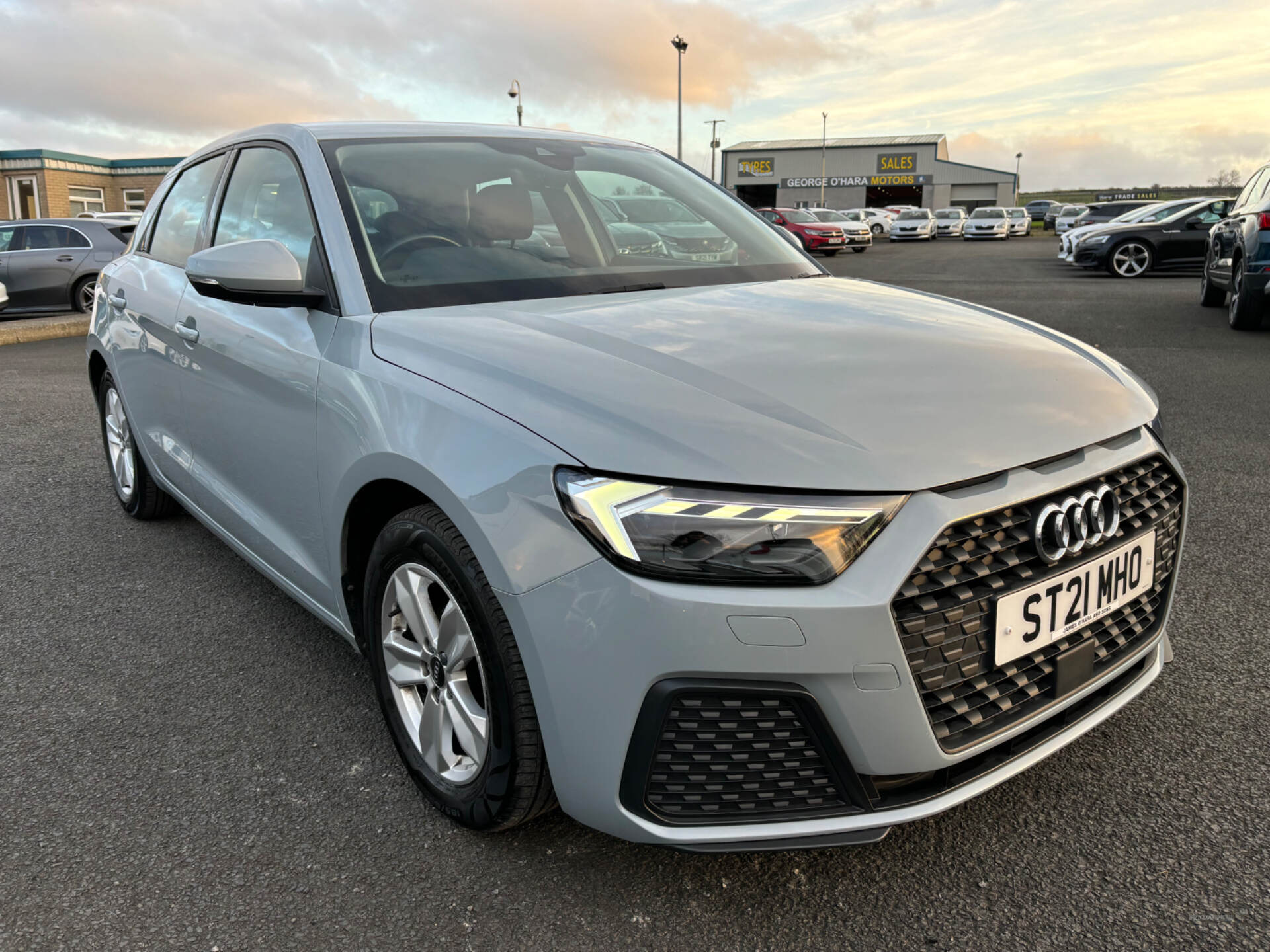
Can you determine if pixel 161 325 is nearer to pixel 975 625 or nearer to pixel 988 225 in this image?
pixel 975 625

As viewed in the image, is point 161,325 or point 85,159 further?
point 85,159

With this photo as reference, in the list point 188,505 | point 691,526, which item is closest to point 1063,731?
point 691,526

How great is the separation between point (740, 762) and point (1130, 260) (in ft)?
60.3

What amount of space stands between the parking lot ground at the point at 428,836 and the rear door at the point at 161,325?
64cm

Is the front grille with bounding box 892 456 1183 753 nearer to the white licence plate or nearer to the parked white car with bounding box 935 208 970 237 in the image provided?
the white licence plate

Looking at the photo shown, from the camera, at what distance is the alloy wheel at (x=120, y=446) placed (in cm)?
422

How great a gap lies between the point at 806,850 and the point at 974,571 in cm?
76

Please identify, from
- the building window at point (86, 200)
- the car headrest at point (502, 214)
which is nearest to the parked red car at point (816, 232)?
the car headrest at point (502, 214)

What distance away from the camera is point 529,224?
2793mm

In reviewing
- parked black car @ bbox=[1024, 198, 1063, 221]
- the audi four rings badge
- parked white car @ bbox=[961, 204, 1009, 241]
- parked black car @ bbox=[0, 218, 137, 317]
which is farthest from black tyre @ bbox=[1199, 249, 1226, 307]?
parked black car @ bbox=[1024, 198, 1063, 221]

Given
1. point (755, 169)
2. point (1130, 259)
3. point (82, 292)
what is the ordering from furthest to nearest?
1. point (755, 169)
2. point (1130, 259)
3. point (82, 292)

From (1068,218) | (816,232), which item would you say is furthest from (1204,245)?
(1068,218)

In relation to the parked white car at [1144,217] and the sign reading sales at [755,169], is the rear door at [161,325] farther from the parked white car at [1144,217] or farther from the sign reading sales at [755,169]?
the sign reading sales at [755,169]

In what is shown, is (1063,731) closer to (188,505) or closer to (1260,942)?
(1260,942)
